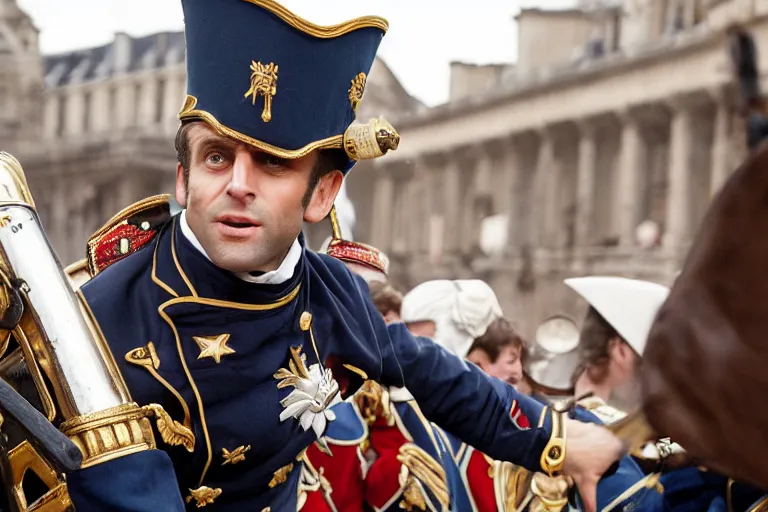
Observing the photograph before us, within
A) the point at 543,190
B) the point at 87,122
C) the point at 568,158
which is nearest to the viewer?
the point at 543,190

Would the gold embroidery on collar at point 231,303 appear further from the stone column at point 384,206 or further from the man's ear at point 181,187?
the stone column at point 384,206

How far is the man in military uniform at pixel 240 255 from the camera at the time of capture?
3.26 metres

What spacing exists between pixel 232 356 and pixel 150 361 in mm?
244

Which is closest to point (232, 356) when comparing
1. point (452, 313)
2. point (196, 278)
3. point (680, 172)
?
point (196, 278)

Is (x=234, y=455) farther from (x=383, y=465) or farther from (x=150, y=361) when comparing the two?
(x=383, y=465)

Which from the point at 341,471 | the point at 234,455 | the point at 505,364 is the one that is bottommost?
the point at 341,471

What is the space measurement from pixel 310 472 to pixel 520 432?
3.83ft

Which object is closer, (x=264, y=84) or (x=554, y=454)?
(x=264, y=84)

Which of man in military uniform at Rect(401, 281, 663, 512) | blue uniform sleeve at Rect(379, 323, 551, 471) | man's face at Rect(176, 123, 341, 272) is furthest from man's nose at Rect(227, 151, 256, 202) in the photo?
man in military uniform at Rect(401, 281, 663, 512)

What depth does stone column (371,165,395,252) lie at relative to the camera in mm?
53344

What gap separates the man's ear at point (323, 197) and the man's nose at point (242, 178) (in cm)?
26

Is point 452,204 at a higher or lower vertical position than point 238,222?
lower

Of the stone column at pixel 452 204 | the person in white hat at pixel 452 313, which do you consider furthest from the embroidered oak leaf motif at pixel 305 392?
the stone column at pixel 452 204

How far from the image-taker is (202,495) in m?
3.35
